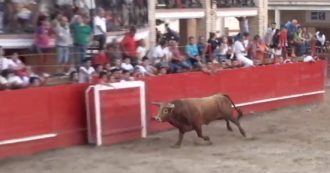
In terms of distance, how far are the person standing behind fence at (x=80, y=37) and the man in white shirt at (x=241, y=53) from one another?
14.8 feet

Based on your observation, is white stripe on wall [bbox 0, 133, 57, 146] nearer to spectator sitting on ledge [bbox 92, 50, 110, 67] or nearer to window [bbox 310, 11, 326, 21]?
spectator sitting on ledge [bbox 92, 50, 110, 67]

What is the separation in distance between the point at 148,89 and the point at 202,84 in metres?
2.17

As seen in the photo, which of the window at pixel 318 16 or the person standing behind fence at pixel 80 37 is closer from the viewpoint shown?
the person standing behind fence at pixel 80 37

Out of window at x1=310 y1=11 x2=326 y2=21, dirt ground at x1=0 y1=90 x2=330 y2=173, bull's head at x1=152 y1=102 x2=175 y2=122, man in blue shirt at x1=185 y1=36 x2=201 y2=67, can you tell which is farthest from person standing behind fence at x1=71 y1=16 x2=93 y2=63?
window at x1=310 y1=11 x2=326 y2=21

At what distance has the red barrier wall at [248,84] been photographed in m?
16.2

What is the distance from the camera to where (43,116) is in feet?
45.1

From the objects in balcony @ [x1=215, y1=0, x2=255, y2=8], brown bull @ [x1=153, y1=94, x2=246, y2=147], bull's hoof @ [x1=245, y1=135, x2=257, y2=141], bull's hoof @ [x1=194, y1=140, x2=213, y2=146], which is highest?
balcony @ [x1=215, y1=0, x2=255, y2=8]

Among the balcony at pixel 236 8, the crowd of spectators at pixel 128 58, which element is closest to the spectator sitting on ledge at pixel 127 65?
the crowd of spectators at pixel 128 58

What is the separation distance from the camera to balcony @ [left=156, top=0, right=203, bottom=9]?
83.8ft

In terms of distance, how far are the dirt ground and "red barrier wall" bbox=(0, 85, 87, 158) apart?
0.25 metres

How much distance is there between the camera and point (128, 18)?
68.2 ft

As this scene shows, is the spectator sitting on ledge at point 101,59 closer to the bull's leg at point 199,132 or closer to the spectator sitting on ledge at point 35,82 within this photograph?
the spectator sitting on ledge at point 35,82

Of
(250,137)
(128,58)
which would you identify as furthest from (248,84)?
(128,58)

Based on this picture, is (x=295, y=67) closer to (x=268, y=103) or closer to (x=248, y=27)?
(x=268, y=103)
